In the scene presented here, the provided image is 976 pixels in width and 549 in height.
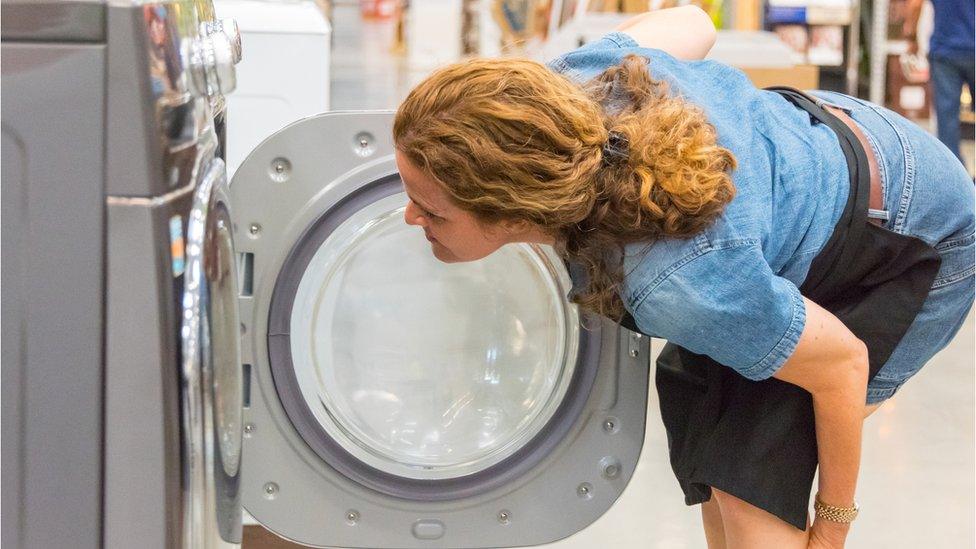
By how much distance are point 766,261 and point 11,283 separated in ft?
2.20

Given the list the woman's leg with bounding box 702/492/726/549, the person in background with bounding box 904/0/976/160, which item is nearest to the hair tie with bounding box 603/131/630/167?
the woman's leg with bounding box 702/492/726/549

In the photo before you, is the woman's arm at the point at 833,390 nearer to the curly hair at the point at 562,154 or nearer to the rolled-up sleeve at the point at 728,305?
the rolled-up sleeve at the point at 728,305

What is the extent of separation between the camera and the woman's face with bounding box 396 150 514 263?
1.04 metres

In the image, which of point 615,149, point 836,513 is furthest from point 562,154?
point 836,513

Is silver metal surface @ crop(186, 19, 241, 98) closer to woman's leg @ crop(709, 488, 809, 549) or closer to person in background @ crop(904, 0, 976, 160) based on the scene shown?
woman's leg @ crop(709, 488, 809, 549)

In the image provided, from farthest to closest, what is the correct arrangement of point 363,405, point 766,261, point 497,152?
point 363,405
point 766,261
point 497,152

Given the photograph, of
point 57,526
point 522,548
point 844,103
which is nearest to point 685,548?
point 522,548

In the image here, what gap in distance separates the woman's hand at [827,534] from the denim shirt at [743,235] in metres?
0.26

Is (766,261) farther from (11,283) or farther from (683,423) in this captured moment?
(11,283)

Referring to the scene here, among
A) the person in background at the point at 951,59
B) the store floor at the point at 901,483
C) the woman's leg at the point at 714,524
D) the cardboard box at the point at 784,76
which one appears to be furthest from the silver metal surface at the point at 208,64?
the person in background at the point at 951,59

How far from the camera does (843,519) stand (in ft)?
4.09

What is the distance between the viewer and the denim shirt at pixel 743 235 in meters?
1.04

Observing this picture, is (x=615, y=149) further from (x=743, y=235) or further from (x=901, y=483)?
(x=901, y=483)

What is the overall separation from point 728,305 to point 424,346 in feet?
1.47
